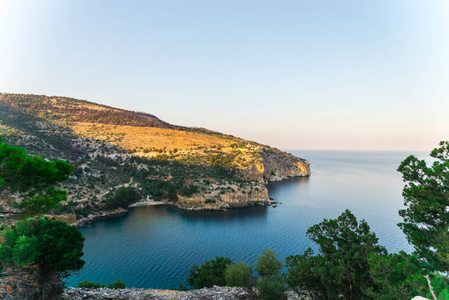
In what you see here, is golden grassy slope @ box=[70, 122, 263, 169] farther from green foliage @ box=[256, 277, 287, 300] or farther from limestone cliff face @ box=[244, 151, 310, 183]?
green foliage @ box=[256, 277, 287, 300]

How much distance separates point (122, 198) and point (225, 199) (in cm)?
3013

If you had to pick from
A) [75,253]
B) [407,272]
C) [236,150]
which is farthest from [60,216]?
[236,150]

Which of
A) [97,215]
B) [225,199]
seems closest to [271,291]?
[225,199]

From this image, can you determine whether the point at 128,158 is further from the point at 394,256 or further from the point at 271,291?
the point at 394,256

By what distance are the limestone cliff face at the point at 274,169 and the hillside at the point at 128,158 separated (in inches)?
18.9

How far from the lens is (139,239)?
126 ft

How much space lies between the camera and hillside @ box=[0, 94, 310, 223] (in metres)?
55.9

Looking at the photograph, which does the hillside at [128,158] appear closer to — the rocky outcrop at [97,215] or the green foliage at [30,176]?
the rocky outcrop at [97,215]

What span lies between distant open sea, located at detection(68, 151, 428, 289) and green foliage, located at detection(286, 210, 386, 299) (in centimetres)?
2075

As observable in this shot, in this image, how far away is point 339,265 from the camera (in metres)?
10.5

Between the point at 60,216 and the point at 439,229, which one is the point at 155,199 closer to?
the point at 60,216

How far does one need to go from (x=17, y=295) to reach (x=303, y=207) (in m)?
64.4

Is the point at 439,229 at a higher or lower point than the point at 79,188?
higher

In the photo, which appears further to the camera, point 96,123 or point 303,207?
point 96,123
